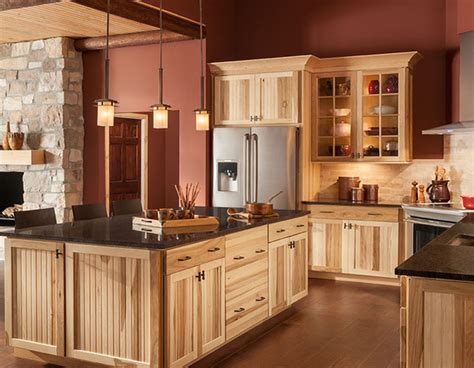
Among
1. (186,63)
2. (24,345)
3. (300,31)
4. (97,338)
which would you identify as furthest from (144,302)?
(300,31)

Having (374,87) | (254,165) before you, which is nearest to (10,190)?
(254,165)

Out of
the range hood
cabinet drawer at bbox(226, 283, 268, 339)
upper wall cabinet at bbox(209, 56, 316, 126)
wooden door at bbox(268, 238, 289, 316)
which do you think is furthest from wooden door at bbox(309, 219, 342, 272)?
cabinet drawer at bbox(226, 283, 268, 339)

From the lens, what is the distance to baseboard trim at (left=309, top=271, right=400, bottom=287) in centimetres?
685

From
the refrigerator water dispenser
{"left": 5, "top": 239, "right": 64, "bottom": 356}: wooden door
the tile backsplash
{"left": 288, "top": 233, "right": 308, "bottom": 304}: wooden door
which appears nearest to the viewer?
{"left": 5, "top": 239, "right": 64, "bottom": 356}: wooden door

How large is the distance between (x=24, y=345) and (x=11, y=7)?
11.2ft

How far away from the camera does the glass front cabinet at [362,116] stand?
22.6 feet

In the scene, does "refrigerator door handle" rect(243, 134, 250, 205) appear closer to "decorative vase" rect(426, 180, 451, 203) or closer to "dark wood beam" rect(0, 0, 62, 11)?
"decorative vase" rect(426, 180, 451, 203)

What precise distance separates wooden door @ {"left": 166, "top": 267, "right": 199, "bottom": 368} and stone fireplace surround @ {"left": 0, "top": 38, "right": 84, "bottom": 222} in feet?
13.7

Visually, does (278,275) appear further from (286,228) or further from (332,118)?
(332,118)

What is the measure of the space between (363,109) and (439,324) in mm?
4709

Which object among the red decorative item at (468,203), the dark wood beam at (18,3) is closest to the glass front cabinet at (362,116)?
the red decorative item at (468,203)

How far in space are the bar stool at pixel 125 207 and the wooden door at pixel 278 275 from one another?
1.37m

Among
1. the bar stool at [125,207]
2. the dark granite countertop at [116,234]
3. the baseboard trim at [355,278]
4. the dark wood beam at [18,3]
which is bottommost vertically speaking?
the baseboard trim at [355,278]

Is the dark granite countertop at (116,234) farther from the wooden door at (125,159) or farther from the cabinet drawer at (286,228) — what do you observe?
the wooden door at (125,159)
